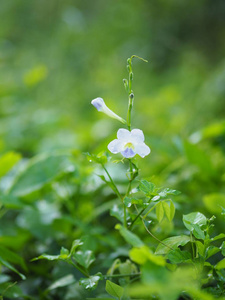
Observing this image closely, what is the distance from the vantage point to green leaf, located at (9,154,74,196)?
1026 mm

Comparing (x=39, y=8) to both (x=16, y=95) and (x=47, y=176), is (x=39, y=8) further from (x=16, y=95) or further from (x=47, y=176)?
(x=47, y=176)

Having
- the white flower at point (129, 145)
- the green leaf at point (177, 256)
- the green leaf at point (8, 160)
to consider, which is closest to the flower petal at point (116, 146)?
the white flower at point (129, 145)

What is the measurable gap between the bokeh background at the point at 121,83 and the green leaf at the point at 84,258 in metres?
0.32

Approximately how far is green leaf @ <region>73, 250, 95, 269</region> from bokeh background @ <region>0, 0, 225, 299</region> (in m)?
0.32

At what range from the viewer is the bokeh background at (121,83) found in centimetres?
125

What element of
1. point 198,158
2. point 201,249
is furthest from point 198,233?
point 198,158

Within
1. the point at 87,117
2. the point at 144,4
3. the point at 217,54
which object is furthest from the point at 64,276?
the point at 144,4

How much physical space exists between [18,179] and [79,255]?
1.47ft

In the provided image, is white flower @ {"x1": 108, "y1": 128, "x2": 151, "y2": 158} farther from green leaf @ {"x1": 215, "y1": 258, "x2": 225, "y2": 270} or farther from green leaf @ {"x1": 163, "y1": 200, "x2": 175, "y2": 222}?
green leaf @ {"x1": 215, "y1": 258, "x2": 225, "y2": 270}

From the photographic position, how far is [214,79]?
1.79 m

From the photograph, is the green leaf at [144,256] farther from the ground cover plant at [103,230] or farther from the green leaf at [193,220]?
the green leaf at [193,220]

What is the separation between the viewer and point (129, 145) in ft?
2.03

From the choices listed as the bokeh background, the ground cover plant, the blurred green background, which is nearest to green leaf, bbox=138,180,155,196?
the ground cover plant

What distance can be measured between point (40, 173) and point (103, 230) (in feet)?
0.90
